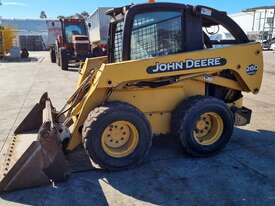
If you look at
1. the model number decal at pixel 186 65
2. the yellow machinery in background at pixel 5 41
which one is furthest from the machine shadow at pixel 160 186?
the yellow machinery in background at pixel 5 41

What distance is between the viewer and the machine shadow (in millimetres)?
3881

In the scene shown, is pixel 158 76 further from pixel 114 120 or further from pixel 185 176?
pixel 185 176

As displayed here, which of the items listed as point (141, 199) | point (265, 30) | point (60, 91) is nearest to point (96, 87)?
point (141, 199)

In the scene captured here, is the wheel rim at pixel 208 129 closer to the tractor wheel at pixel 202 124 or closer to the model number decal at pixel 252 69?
the tractor wheel at pixel 202 124

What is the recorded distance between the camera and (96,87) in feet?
14.7

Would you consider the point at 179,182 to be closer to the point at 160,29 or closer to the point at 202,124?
the point at 202,124

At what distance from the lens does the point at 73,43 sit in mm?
18484

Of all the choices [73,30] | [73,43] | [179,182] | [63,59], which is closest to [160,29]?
[179,182]

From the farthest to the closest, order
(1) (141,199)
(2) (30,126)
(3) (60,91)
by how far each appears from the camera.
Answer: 1. (3) (60,91)
2. (2) (30,126)
3. (1) (141,199)

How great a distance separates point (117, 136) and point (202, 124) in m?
1.32

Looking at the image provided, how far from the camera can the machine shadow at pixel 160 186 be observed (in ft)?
12.7

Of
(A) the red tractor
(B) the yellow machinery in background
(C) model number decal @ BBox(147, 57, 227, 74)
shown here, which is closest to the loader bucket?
(C) model number decal @ BBox(147, 57, 227, 74)

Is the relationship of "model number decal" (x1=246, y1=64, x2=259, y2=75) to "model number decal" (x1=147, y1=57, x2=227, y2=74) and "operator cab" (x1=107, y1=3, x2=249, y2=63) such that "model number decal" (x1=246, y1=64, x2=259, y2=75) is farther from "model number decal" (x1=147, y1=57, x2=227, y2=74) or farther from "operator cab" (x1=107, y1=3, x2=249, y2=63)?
"operator cab" (x1=107, y1=3, x2=249, y2=63)

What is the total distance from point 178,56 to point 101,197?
2129 mm
